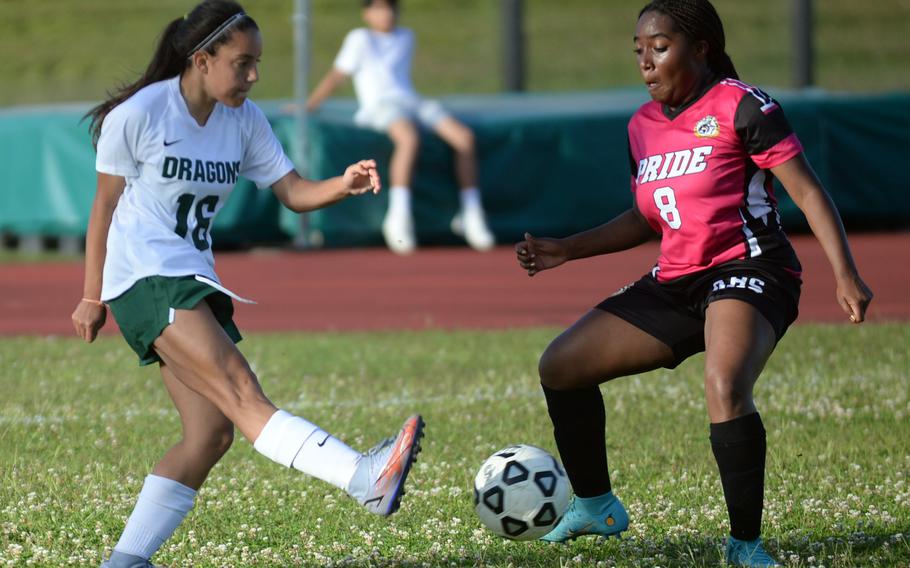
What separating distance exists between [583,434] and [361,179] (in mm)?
1257

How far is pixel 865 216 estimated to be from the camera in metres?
17.5

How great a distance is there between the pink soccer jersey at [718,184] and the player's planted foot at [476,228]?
10712 mm

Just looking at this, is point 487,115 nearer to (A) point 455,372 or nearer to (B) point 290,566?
(A) point 455,372

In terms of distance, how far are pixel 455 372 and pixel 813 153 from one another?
920cm

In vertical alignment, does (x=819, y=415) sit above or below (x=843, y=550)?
below

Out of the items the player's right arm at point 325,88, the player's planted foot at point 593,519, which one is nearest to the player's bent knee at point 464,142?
the player's right arm at point 325,88

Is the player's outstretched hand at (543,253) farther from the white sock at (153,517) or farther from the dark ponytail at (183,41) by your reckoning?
the white sock at (153,517)

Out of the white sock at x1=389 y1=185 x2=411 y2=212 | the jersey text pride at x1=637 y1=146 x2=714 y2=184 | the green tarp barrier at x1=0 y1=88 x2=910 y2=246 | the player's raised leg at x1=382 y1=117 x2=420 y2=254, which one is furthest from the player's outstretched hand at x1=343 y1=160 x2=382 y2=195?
the green tarp barrier at x1=0 y1=88 x2=910 y2=246

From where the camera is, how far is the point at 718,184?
16.8ft

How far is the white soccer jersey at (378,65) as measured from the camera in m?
16.1

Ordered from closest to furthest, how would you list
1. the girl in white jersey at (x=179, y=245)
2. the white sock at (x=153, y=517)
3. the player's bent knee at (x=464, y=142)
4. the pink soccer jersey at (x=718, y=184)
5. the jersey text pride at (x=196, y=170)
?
the girl in white jersey at (x=179, y=245), the white sock at (x=153, y=517), the jersey text pride at (x=196, y=170), the pink soccer jersey at (x=718, y=184), the player's bent knee at (x=464, y=142)

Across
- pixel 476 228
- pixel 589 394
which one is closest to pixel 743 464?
pixel 589 394

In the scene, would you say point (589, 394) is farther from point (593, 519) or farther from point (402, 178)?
point (402, 178)

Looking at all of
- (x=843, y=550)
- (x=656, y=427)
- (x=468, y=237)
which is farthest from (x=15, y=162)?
(x=843, y=550)
